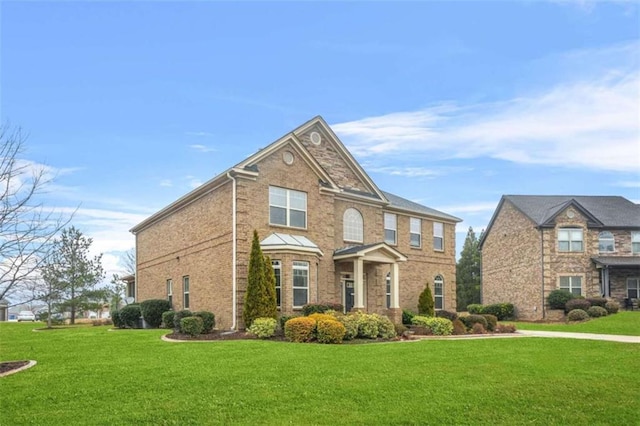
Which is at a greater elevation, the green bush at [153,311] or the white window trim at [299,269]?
the white window trim at [299,269]

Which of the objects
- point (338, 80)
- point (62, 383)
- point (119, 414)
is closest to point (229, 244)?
point (338, 80)

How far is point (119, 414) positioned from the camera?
8.27 m

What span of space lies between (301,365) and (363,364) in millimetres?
1504

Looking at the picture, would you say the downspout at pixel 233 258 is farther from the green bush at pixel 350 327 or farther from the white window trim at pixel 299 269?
the green bush at pixel 350 327

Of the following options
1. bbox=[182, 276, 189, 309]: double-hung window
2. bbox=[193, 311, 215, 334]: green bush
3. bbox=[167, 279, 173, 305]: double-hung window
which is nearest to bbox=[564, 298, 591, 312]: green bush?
bbox=[182, 276, 189, 309]: double-hung window

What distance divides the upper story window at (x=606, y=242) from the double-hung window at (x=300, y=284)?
2560 centimetres

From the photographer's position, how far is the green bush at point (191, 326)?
19.5 meters

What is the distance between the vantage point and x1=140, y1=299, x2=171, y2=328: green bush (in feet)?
85.5

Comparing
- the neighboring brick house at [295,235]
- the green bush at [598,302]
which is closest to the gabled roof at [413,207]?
the neighboring brick house at [295,235]

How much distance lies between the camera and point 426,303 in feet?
94.4

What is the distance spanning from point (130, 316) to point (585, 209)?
3085 cm

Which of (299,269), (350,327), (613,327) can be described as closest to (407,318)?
(299,269)

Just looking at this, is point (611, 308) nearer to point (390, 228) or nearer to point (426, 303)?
point (426, 303)

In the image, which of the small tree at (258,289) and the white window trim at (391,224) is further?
the white window trim at (391,224)
